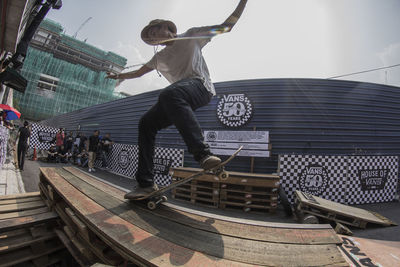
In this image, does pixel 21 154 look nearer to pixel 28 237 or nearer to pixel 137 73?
pixel 28 237

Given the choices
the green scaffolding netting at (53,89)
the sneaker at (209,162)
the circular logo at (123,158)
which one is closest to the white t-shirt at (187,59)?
the sneaker at (209,162)

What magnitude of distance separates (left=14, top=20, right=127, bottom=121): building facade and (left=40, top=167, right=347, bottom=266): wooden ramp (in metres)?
50.4

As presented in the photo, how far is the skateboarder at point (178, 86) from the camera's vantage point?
1431mm

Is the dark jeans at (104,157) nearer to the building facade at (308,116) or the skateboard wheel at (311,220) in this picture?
the building facade at (308,116)

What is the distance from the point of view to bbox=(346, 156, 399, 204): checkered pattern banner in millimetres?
5039

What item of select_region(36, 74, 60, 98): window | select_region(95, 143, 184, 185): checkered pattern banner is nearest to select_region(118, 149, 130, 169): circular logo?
select_region(95, 143, 184, 185): checkered pattern banner

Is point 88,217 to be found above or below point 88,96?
below

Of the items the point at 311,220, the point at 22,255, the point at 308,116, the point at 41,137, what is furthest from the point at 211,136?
the point at 41,137

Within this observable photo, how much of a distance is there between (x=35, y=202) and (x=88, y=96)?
50.7m

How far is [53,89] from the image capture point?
41.3 metres

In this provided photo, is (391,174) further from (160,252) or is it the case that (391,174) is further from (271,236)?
(160,252)

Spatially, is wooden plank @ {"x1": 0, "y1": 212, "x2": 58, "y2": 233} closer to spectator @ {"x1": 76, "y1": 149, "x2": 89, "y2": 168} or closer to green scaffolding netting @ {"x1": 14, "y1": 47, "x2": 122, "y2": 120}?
spectator @ {"x1": 76, "y1": 149, "x2": 89, "y2": 168}

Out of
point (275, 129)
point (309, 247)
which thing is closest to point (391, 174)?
point (275, 129)

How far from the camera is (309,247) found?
1.02 metres
